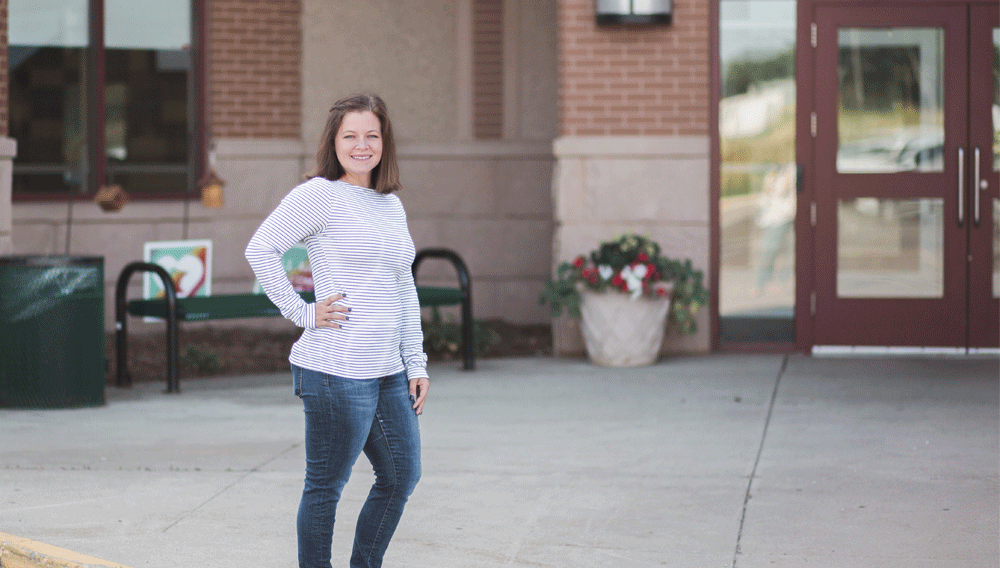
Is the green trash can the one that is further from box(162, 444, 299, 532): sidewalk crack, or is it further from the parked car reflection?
the parked car reflection

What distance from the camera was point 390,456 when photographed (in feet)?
13.1

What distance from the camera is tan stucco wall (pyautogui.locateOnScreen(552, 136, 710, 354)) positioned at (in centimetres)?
1005

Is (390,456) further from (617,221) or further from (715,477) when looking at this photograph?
(617,221)

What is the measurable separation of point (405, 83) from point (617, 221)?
9.60 ft

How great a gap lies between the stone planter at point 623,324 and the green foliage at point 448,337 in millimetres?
1038

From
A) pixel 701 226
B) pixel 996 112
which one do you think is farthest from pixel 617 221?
pixel 996 112

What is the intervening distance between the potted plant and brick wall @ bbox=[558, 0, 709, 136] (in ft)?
3.34

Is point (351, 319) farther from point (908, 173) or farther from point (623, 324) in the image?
point (908, 173)

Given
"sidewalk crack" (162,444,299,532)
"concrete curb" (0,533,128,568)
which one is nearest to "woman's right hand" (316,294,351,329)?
"concrete curb" (0,533,128,568)

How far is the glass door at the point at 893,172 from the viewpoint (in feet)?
32.1

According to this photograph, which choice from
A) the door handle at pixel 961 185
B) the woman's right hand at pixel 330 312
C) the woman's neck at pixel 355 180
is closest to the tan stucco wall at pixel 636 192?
the door handle at pixel 961 185

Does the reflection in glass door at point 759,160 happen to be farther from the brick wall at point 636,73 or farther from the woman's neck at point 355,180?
the woman's neck at point 355,180

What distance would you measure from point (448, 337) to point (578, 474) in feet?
14.5

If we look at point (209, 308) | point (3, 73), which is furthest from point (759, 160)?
point (3, 73)
